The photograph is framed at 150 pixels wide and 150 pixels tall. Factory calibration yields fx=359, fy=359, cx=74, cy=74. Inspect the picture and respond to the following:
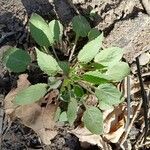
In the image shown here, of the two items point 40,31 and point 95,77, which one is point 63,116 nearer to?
point 95,77

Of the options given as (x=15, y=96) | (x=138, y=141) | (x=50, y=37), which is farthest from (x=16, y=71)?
(x=138, y=141)

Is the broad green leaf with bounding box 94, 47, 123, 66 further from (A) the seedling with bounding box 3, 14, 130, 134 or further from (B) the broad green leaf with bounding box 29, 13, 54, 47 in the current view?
(B) the broad green leaf with bounding box 29, 13, 54, 47

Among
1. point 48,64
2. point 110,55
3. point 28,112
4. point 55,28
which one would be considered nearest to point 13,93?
point 28,112

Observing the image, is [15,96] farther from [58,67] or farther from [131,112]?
[131,112]

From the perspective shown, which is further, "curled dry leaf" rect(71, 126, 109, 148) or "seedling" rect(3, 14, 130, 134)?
"curled dry leaf" rect(71, 126, 109, 148)

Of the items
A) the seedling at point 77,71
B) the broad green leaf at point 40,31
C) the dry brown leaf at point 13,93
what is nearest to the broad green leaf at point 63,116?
the seedling at point 77,71

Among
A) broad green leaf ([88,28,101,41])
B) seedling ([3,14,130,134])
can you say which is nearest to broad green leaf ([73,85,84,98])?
seedling ([3,14,130,134])

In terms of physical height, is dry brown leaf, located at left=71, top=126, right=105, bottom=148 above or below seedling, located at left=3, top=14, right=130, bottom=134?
below
